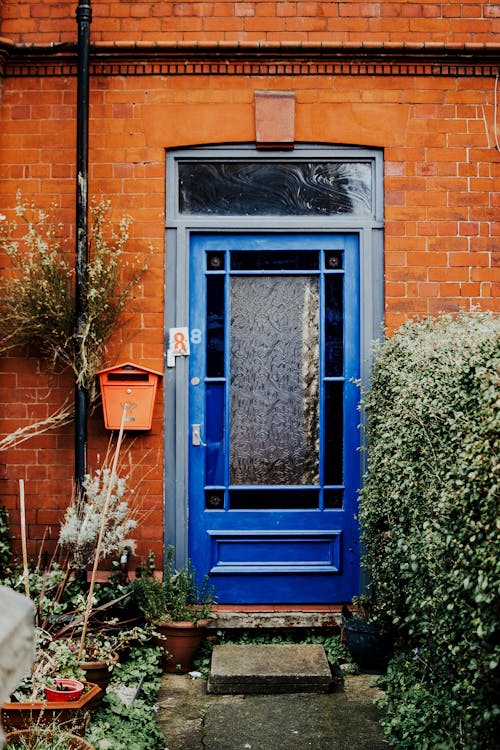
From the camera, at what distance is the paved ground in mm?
4098

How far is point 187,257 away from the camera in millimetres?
5656

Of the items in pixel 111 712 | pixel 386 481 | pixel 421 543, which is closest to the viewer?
pixel 421 543

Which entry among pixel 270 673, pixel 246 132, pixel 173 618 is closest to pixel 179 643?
pixel 173 618

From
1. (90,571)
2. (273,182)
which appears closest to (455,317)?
(273,182)

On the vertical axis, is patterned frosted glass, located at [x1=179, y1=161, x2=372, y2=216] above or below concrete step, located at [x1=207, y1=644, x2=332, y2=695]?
above

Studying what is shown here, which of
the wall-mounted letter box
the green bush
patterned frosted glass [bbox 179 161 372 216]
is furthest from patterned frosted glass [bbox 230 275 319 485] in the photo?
the green bush

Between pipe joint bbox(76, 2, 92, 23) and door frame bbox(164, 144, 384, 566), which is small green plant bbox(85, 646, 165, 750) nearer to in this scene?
door frame bbox(164, 144, 384, 566)

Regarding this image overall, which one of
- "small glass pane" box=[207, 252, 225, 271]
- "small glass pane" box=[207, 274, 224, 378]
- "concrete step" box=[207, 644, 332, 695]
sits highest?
"small glass pane" box=[207, 252, 225, 271]

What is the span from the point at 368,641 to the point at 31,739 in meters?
2.32

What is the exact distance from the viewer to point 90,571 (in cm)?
544

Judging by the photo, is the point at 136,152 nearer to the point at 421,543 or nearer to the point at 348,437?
the point at 348,437

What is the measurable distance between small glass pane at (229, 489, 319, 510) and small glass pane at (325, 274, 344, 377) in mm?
875

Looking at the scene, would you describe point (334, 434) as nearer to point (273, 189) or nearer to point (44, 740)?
point (273, 189)

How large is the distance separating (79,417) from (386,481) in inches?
84.0
